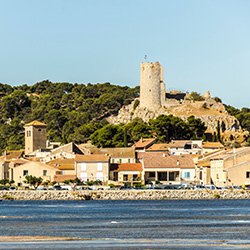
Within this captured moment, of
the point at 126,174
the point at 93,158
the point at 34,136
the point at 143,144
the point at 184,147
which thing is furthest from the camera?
the point at 34,136

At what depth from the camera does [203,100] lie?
143375mm

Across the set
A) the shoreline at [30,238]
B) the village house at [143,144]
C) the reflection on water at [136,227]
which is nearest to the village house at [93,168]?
the village house at [143,144]

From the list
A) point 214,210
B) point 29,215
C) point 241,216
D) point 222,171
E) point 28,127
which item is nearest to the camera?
point 241,216

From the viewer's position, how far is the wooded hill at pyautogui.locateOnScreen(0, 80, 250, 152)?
12938cm

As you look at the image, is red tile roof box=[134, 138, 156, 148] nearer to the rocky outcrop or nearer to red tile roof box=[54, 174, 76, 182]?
the rocky outcrop

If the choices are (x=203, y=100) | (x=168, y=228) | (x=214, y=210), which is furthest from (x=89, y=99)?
(x=168, y=228)

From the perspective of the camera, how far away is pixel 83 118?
15625cm

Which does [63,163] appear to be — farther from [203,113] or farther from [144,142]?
[203,113]

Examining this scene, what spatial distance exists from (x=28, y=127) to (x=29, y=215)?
69.0 meters

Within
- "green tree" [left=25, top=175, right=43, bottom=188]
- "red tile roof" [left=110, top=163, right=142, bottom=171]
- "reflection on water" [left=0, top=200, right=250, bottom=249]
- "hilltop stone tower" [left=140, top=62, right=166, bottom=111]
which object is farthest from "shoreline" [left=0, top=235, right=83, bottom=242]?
"hilltop stone tower" [left=140, top=62, right=166, bottom=111]

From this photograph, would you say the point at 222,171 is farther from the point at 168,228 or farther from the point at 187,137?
the point at 168,228

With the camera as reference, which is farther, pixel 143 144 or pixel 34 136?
pixel 34 136

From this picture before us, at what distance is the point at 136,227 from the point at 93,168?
182 feet

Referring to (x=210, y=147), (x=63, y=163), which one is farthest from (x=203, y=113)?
(x=63, y=163)
